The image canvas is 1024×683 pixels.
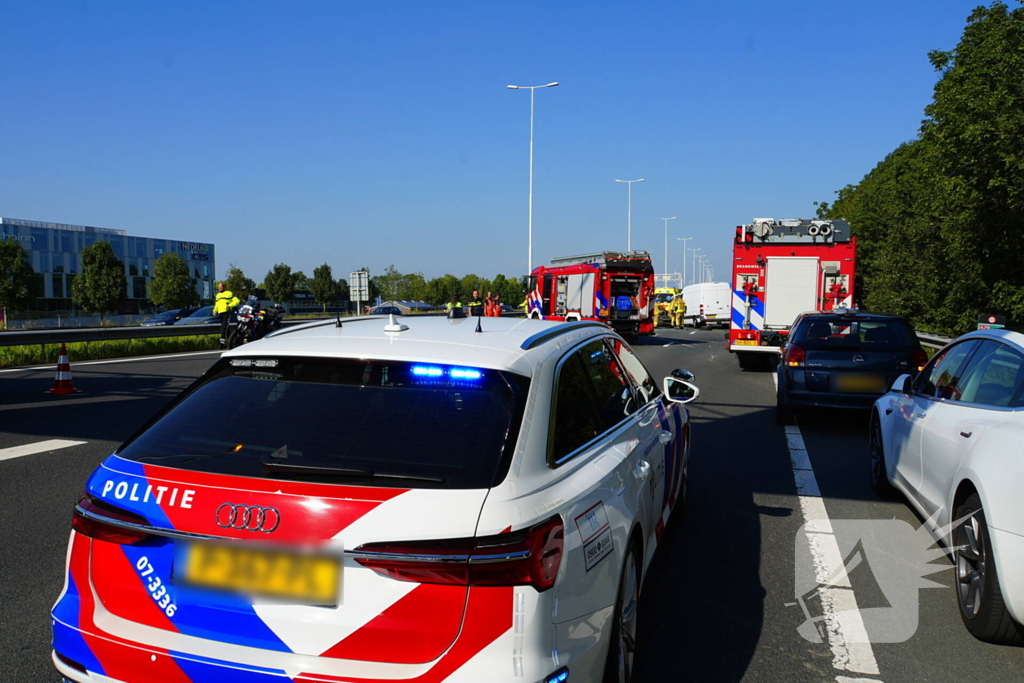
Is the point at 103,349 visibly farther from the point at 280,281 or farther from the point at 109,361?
the point at 280,281

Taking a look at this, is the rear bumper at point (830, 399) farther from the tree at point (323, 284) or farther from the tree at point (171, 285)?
the tree at point (323, 284)

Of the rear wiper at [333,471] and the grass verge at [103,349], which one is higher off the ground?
the rear wiper at [333,471]

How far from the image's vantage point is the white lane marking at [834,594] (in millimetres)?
3643

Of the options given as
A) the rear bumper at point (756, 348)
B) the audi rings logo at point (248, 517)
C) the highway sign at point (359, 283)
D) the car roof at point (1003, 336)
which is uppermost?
the highway sign at point (359, 283)

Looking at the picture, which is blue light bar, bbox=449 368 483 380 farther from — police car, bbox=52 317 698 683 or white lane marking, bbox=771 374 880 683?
white lane marking, bbox=771 374 880 683

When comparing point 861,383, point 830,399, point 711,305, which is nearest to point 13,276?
point 711,305

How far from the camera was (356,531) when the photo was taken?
7.46 ft

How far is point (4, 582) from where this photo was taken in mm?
4363

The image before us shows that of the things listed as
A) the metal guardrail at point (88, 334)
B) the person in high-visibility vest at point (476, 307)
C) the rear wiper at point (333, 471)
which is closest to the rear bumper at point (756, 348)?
the person in high-visibility vest at point (476, 307)

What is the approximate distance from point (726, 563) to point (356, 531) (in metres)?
3.21

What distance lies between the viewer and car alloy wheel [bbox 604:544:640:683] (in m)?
2.86

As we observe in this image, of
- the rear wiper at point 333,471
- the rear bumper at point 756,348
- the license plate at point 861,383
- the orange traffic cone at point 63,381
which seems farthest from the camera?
the rear bumper at point 756,348

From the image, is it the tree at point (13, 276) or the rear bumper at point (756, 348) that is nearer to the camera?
the rear bumper at point (756, 348)

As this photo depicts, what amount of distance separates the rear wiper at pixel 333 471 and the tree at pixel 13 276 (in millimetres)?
60574
